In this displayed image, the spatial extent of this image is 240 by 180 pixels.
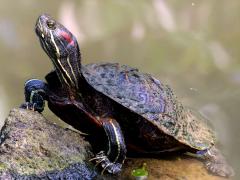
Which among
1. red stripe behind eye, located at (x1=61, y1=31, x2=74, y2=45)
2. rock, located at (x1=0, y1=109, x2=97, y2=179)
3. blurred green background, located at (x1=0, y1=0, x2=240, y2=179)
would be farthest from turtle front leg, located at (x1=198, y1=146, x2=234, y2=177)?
red stripe behind eye, located at (x1=61, y1=31, x2=74, y2=45)

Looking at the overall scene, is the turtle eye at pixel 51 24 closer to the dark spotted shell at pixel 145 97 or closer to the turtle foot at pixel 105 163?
the dark spotted shell at pixel 145 97

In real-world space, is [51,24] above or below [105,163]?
above

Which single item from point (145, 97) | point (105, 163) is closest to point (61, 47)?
point (145, 97)

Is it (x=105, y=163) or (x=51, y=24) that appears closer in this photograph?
(x=105, y=163)

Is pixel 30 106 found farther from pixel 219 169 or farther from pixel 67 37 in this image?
pixel 219 169

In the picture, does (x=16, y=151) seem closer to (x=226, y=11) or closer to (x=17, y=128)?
(x=17, y=128)

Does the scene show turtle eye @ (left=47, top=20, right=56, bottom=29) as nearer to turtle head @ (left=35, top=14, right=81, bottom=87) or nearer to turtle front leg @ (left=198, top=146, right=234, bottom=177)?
turtle head @ (left=35, top=14, right=81, bottom=87)

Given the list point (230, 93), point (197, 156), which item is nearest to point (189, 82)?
point (230, 93)

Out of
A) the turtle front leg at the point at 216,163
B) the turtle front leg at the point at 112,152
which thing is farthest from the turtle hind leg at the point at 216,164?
the turtle front leg at the point at 112,152

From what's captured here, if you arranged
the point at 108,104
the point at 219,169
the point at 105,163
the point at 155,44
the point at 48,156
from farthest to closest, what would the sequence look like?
the point at 155,44 → the point at 219,169 → the point at 108,104 → the point at 105,163 → the point at 48,156
